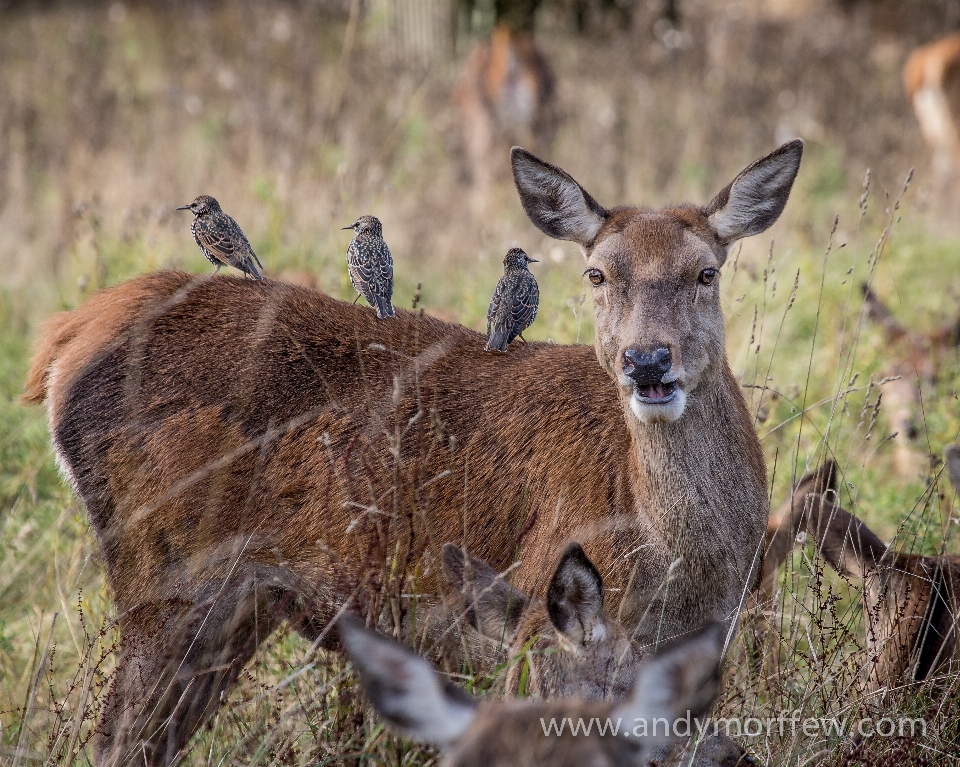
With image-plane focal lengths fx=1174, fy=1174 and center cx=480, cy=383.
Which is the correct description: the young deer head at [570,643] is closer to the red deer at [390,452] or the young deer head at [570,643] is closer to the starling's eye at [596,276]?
the red deer at [390,452]

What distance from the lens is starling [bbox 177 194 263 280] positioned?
14.1 ft

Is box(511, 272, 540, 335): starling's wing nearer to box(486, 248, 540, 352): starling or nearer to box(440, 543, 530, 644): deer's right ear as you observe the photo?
box(486, 248, 540, 352): starling

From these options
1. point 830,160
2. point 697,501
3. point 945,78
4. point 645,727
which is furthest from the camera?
point 945,78

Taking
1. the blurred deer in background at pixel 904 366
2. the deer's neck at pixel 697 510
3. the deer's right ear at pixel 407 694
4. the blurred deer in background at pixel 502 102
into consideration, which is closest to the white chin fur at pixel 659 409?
the deer's neck at pixel 697 510

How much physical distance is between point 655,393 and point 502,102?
361 inches

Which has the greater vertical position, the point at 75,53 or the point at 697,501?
the point at 75,53

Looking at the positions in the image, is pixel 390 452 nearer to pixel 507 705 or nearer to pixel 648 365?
pixel 648 365

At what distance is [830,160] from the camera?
38.4 feet

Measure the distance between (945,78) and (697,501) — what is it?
1053cm

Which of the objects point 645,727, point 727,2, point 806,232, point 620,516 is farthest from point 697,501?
point 727,2

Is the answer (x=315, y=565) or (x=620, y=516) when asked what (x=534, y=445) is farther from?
(x=315, y=565)

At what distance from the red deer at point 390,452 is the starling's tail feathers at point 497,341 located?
0.20 feet

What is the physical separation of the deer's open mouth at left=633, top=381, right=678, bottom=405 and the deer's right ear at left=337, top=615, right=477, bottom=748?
4.83ft

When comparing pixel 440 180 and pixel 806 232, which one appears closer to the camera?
pixel 806 232
